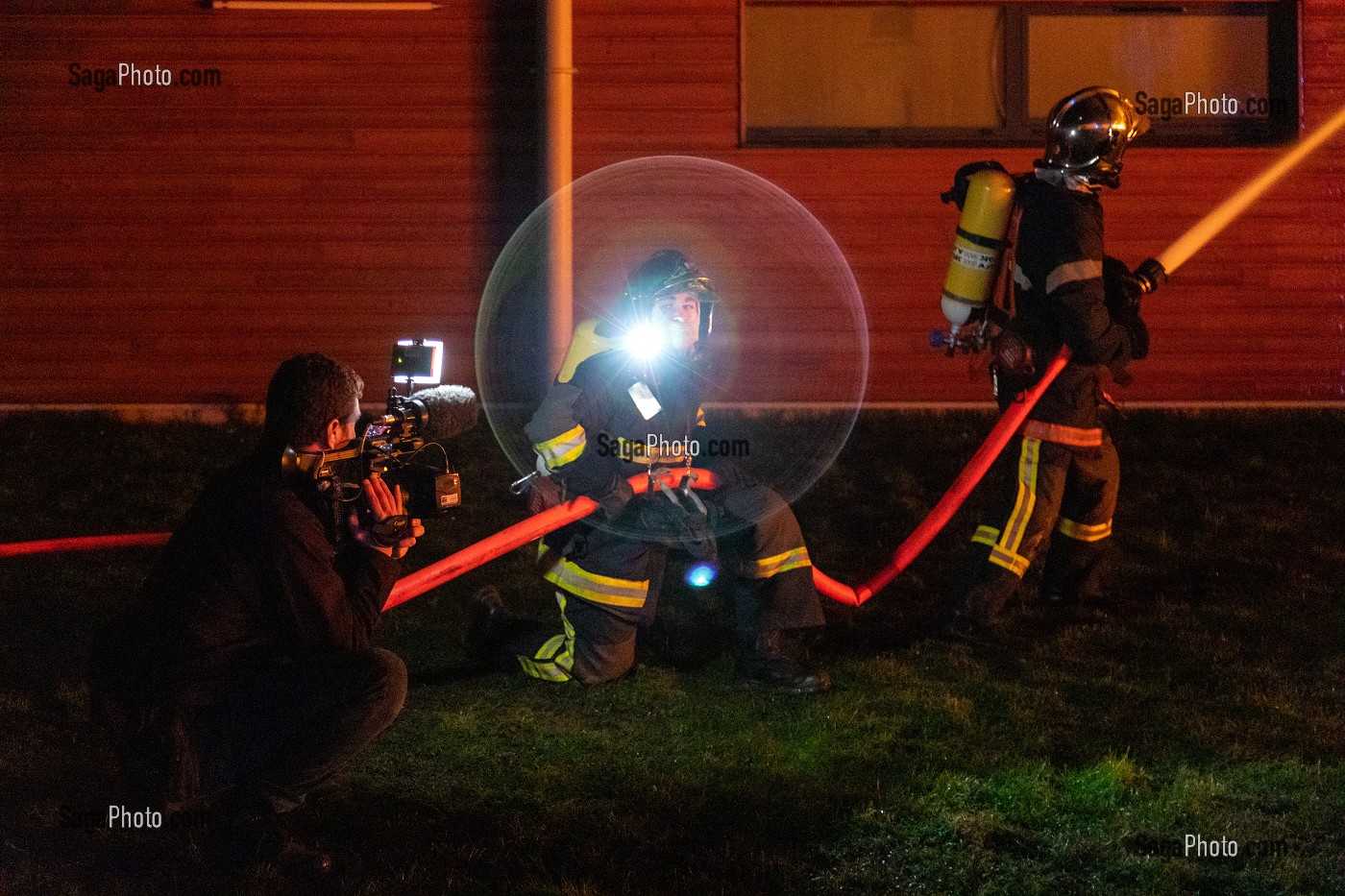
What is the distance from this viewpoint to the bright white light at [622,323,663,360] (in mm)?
5344

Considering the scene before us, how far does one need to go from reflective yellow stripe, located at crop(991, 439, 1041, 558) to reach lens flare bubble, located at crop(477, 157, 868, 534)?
148 inches

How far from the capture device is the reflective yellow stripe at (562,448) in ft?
16.8

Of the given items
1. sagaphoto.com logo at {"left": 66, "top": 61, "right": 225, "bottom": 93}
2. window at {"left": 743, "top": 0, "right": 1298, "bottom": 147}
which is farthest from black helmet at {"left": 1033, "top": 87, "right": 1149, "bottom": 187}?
sagaphoto.com logo at {"left": 66, "top": 61, "right": 225, "bottom": 93}

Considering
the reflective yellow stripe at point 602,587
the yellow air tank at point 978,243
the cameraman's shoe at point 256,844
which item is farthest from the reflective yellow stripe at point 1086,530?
the cameraman's shoe at point 256,844

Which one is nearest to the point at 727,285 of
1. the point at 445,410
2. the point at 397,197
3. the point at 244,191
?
the point at 397,197

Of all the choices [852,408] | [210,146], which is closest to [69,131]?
[210,146]

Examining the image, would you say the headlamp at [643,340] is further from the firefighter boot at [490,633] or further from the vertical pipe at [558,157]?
the vertical pipe at [558,157]

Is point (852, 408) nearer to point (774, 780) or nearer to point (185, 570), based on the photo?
point (774, 780)

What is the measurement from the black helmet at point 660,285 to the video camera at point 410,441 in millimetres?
1176

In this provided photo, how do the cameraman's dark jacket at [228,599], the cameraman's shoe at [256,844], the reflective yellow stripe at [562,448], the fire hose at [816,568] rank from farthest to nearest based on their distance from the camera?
the reflective yellow stripe at [562,448] < the fire hose at [816,568] < the cameraman's shoe at [256,844] < the cameraman's dark jacket at [228,599]

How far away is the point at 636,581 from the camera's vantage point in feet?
17.5

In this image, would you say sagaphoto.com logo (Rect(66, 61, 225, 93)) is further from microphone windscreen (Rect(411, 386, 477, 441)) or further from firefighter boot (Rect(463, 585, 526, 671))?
microphone windscreen (Rect(411, 386, 477, 441))

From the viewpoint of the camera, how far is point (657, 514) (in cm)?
532

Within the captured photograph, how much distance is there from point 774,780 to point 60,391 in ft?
24.6
